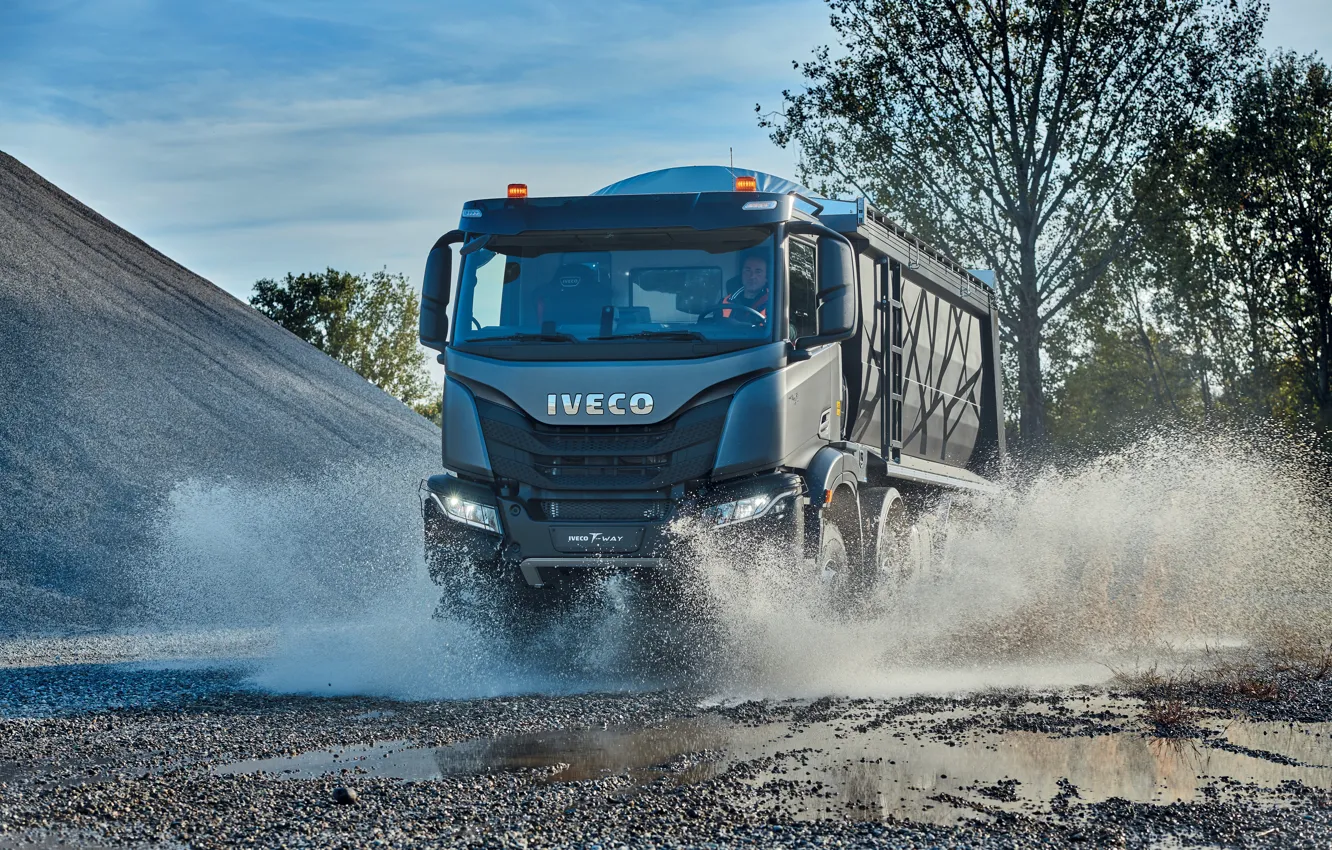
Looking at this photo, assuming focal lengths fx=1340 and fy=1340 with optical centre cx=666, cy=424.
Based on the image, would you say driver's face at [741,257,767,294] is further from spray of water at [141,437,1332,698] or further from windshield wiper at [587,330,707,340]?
spray of water at [141,437,1332,698]

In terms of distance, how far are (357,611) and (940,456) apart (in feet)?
22.2

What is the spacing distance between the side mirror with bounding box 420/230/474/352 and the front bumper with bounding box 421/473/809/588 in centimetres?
112

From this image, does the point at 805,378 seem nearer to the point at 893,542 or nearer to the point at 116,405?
the point at 893,542

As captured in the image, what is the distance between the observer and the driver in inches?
336

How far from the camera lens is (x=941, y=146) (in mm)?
27766

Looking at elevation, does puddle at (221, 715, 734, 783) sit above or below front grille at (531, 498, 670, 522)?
below

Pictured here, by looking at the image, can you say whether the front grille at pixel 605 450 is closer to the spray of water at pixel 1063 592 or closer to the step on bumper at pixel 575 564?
the step on bumper at pixel 575 564

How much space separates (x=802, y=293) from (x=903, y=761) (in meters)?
3.73

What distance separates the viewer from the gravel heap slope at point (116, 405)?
17453mm

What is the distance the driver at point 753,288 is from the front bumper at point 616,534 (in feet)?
3.57

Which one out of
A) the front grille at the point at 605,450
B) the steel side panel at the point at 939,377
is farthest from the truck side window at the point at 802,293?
the steel side panel at the point at 939,377

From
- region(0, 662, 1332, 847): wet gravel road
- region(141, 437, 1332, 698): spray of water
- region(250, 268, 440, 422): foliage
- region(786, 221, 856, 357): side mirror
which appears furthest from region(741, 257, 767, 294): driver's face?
region(250, 268, 440, 422): foliage

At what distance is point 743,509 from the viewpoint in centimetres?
830

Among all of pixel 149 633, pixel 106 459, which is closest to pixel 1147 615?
pixel 149 633
